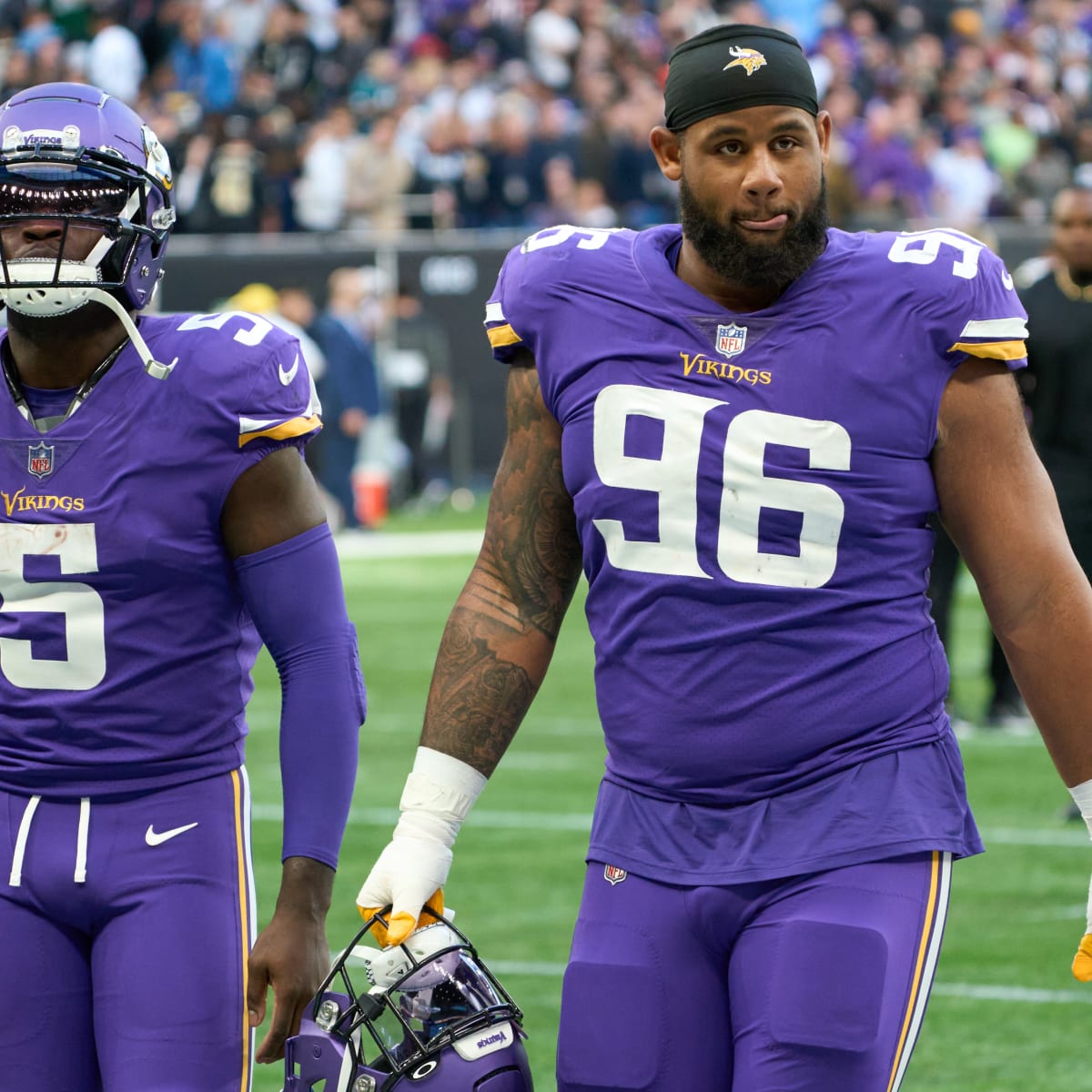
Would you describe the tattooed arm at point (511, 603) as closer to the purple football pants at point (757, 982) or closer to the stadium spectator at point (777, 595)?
the stadium spectator at point (777, 595)

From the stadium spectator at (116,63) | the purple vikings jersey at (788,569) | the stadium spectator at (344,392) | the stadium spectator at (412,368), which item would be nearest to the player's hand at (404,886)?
the purple vikings jersey at (788,569)

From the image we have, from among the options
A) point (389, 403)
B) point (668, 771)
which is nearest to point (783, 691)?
point (668, 771)

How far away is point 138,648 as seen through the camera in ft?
11.1

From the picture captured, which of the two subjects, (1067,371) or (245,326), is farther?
(1067,371)

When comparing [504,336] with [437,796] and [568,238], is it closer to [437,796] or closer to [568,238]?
[568,238]

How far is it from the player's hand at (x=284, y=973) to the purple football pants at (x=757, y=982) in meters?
0.38

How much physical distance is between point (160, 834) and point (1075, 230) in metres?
5.88

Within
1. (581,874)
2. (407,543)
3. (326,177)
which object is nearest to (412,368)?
(326,177)

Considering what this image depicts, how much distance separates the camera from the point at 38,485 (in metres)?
3.39

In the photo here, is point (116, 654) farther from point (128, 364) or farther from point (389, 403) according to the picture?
point (389, 403)

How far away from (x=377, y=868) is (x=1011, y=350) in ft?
3.76

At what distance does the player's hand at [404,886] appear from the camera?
3.35 meters

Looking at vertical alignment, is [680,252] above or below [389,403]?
above

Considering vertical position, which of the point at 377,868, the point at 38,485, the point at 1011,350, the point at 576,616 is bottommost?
the point at 576,616
